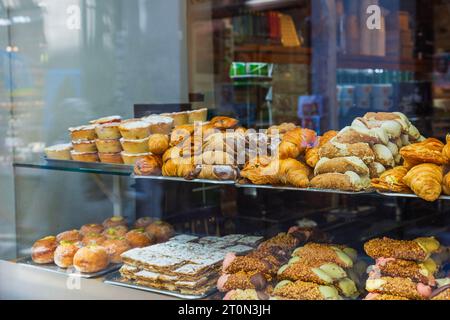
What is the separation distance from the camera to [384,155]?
6.10 feet

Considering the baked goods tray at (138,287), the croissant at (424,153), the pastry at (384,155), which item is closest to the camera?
the croissant at (424,153)

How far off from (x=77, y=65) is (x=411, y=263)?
5.65 ft

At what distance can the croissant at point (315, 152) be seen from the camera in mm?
1938

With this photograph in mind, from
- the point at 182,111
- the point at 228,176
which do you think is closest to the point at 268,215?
the point at 182,111

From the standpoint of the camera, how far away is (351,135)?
193cm

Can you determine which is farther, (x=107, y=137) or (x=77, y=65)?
(x=77, y=65)

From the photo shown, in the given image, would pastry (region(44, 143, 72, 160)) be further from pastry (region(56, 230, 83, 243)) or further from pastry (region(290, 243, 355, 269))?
pastry (region(290, 243, 355, 269))

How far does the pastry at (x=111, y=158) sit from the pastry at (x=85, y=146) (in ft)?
0.21

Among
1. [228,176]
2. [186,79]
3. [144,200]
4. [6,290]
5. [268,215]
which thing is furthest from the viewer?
[268,215]

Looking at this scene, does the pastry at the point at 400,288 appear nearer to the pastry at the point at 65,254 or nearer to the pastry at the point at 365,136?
the pastry at the point at 365,136

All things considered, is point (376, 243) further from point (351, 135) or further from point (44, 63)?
point (44, 63)

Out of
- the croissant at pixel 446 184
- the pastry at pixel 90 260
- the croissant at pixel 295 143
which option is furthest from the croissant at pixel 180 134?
the croissant at pixel 446 184

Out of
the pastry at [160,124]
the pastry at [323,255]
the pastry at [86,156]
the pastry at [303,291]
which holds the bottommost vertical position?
the pastry at [303,291]

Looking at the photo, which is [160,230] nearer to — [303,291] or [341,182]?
[303,291]
